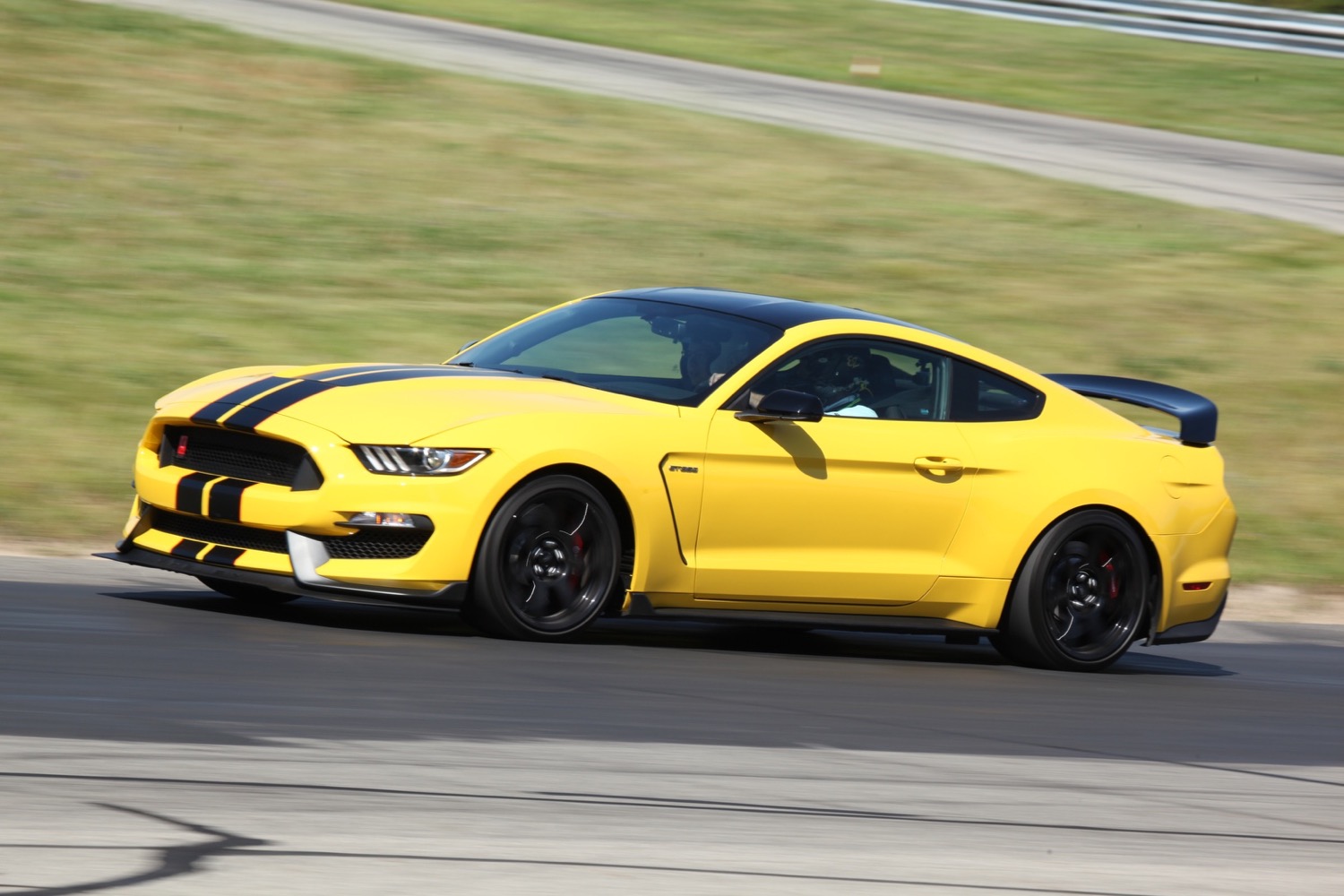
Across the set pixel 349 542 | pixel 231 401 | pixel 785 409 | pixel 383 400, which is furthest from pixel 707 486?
pixel 231 401

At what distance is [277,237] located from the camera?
16719mm

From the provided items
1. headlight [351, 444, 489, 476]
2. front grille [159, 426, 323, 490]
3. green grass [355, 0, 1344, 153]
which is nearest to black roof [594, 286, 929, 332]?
headlight [351, 444, 489, 476]

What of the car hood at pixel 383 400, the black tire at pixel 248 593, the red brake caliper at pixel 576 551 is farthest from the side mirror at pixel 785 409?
the black tire at pixel 248 593

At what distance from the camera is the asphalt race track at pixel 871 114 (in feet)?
72.7

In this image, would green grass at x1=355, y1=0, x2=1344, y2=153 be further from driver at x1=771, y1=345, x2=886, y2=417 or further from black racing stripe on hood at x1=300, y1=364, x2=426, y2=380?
black racing stripe on hood at x1=300, y1=364, x2=426, y2=380

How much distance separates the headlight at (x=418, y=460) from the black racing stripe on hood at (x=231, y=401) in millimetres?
590

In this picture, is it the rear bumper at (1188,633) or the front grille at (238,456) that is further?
the rear bumper at (1188,633)

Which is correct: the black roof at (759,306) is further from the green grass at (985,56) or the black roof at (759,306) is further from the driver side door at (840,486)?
the green grass at (985,56)

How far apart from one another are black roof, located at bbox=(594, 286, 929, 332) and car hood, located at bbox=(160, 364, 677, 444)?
2.56 feet

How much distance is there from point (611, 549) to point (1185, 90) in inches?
944

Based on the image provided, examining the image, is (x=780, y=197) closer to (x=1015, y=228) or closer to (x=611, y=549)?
(x=1015, y=228)

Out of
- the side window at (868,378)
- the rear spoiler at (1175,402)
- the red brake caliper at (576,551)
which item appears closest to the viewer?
the red brake caliper at (576,551)

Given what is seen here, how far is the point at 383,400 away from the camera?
304 inches

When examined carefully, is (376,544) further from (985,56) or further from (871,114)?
(985,56)
